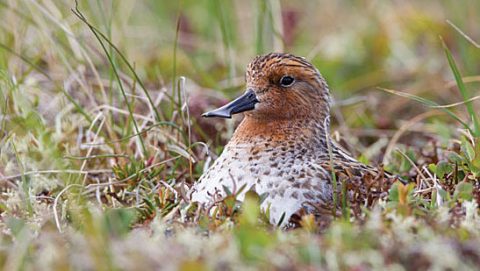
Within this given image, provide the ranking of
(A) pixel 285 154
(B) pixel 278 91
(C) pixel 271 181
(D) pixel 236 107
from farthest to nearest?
1. (B) pixel 278 91
2. (D) pixel 236 107
3. (A) pixel 285 154
4. (C) pixel 271 181

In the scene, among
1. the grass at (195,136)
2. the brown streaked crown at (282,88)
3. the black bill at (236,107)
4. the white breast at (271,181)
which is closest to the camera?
the grass at (195,136)

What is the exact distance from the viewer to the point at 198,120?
595 cm

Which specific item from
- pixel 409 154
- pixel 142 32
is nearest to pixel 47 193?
pixel 409 154

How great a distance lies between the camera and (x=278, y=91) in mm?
4703

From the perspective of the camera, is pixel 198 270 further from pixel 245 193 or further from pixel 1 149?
pixel 1 149

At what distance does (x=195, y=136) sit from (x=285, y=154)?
1.30m

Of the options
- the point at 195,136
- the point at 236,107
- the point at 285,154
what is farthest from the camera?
the point at 195,136

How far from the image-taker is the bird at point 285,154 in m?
4.06

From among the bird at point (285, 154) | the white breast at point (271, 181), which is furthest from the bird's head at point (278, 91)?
the white breast at point (271, 181)

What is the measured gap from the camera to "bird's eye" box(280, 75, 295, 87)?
15.5ft

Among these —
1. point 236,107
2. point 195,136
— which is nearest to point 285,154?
point 236,107

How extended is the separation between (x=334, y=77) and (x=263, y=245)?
485 cm

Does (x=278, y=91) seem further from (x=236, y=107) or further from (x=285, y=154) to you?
(x=285, y=154)

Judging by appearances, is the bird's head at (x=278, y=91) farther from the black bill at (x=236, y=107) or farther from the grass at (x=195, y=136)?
the grass at (x=195, y=136)
